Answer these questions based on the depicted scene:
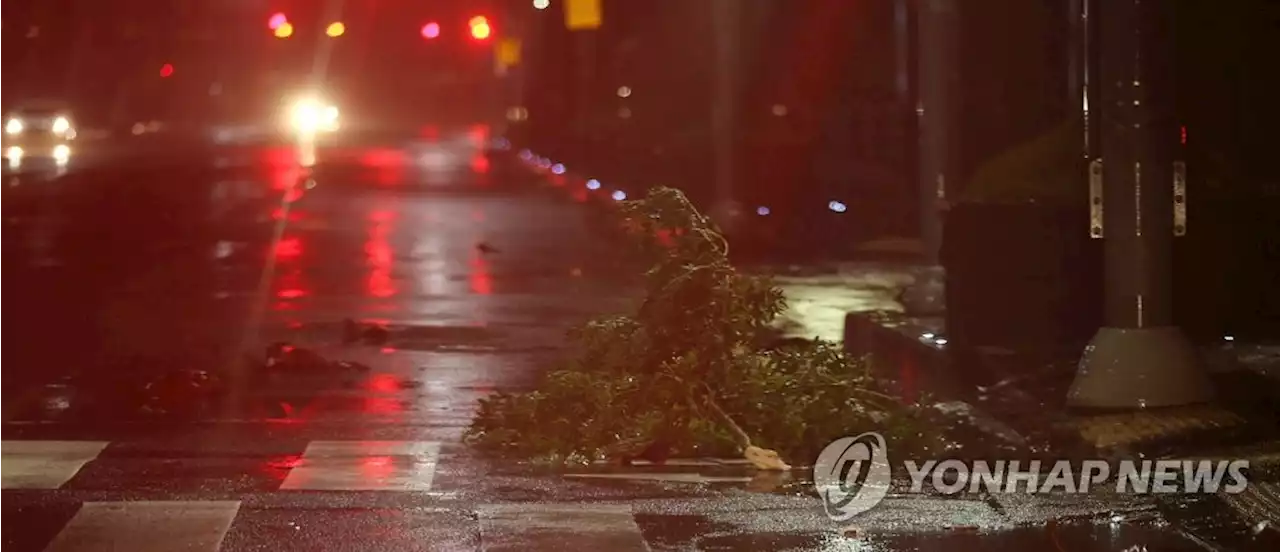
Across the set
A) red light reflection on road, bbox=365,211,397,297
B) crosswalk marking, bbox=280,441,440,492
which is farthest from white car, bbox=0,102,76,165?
crosswalk marking, bbox=280,441,440,492

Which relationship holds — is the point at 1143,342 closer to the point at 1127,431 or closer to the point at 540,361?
the point at 1127,431

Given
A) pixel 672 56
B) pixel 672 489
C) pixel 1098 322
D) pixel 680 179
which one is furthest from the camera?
pixel 672 56

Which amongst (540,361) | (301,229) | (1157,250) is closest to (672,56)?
(301,229)

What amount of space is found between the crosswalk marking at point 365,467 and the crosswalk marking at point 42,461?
1.01 metres

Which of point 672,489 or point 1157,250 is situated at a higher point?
point 1157,250

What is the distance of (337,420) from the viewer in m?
10.8

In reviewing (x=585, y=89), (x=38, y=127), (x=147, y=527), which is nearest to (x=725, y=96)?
(x=147, y=527)

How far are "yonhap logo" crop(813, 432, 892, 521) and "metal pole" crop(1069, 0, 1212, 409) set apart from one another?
1.45 m

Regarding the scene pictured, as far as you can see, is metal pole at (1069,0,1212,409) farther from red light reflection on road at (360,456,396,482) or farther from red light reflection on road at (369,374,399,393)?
red light reflection on road at (369,374,399,393)

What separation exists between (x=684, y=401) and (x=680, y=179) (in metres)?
22.3

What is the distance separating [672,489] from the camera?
8.77 metres

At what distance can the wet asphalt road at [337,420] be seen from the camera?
7.74 m

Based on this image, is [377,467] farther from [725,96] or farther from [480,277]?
[725,96]

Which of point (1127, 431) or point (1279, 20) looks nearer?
point (1127, 431)
